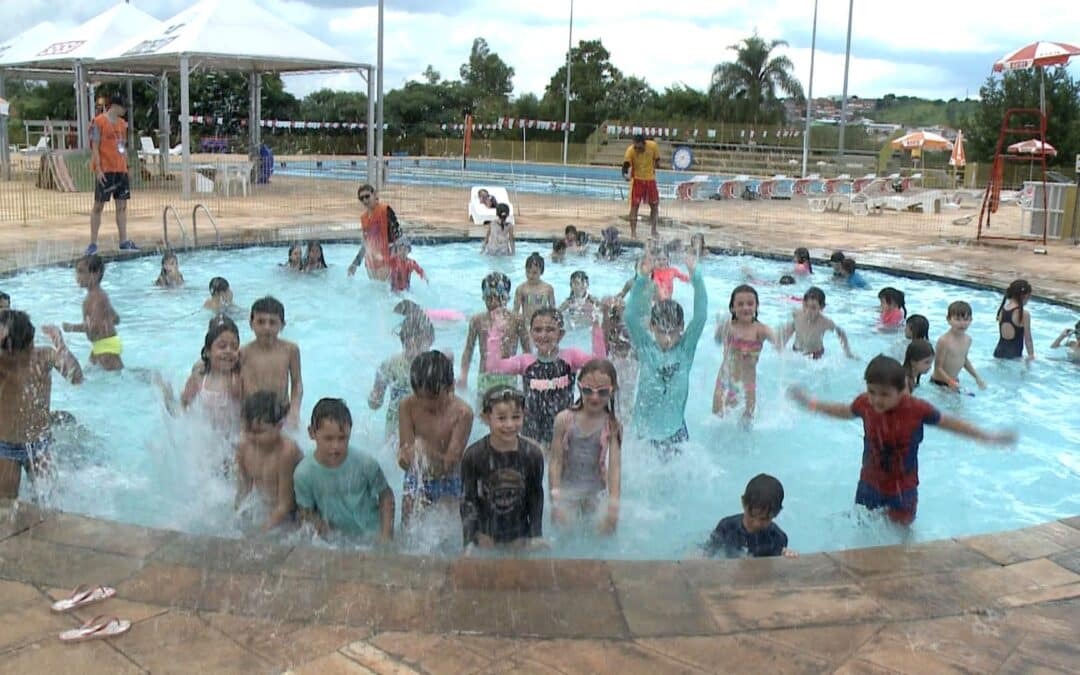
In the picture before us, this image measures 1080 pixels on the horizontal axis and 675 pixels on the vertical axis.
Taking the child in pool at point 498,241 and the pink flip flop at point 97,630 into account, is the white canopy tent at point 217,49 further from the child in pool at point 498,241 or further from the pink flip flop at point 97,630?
the pink flip flop at point 97,630

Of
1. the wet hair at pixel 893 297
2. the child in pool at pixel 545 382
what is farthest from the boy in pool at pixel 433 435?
the wet hair at pixel 893 297

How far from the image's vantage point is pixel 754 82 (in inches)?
2250

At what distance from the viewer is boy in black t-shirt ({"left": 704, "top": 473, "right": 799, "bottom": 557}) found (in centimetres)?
389

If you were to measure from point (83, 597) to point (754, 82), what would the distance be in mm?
58279

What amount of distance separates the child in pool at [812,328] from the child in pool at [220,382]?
4.29 metres

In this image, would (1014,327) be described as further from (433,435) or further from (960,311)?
(433,435)

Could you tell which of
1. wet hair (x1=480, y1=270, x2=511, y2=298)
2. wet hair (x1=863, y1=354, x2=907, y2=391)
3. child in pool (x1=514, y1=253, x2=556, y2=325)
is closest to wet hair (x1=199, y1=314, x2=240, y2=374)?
wet hair (x1=480, y1=270, x2=511, y2=298)

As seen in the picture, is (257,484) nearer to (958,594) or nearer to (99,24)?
(958,594)

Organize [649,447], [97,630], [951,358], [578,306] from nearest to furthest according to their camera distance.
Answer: [97,630] < [649,447] < [951,358] < [578,306]

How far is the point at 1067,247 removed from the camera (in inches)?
616

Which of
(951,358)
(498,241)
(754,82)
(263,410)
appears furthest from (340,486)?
(754,82)

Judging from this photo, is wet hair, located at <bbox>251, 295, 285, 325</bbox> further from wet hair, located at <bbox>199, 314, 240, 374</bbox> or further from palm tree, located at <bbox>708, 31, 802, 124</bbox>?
palm tree, located at <bbox>708, 31, 802, 124</bbox>

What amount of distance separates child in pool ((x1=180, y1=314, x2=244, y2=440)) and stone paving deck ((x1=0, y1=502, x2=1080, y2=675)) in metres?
1.50

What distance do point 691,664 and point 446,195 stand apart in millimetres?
21675
